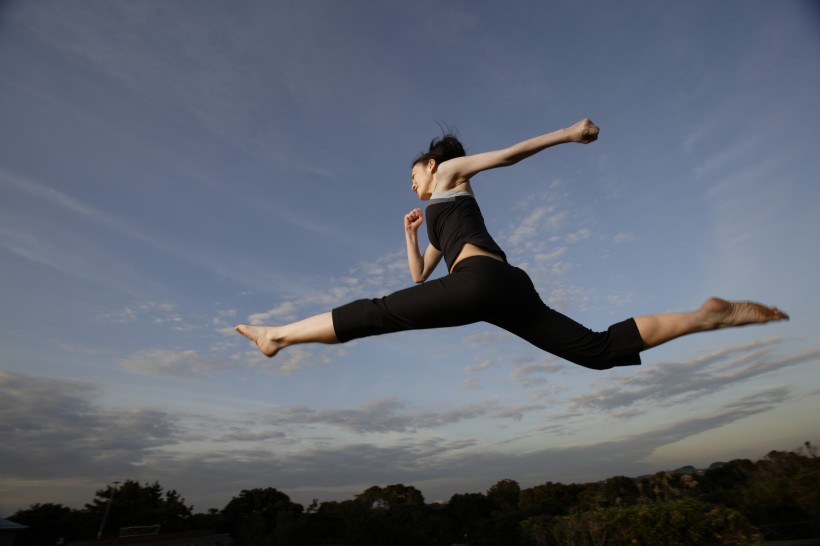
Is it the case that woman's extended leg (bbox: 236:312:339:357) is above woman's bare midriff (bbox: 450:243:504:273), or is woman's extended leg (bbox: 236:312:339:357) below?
below

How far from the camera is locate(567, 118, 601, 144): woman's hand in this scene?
2.21 metres

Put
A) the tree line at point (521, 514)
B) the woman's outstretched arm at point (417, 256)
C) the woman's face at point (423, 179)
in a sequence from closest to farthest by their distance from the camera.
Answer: the woman's face at point (423, 179) < the woman's outstretched arm at point (417, 256) < the tree line at point (521, 514)

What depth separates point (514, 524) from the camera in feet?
128

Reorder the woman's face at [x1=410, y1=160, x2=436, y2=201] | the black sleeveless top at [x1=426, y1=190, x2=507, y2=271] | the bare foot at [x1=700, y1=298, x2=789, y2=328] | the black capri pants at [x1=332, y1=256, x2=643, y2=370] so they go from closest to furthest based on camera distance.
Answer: the black capri pants at [x1=332, y1=256, x2=643, y2=370], the bare foot at [x1=700, y1=298, x2=789, y2=328], the black sleeveless top at [x1=426, y1=190, x2=507, y2=271], the woman's face at [x1=410, y1=160, x2=436, y2=201]

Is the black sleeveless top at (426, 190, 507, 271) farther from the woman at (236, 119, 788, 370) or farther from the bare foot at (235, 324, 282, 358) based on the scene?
the bare foot at (235, 324, 282, 358)

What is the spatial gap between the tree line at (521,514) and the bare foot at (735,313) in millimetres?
14447

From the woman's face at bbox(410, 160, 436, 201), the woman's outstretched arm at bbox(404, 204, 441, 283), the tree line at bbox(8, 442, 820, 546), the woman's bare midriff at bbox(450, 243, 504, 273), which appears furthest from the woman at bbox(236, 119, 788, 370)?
the tree line at bbox(8, 442, 820, 546)

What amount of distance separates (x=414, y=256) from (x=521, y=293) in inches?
42.1

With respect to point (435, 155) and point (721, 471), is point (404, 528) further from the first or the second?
point (435, 155)

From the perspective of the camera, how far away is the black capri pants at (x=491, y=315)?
6.67 feet

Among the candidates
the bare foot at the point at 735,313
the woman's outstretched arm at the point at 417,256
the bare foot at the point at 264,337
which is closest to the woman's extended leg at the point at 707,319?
the bare foot at the point at 735,313

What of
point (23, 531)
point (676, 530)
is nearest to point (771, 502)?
point (676, 530)

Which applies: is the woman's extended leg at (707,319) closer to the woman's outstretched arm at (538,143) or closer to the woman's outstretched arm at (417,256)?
the woman's outstretched arm at (538,143)

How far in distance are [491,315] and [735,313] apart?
46.0 inches
